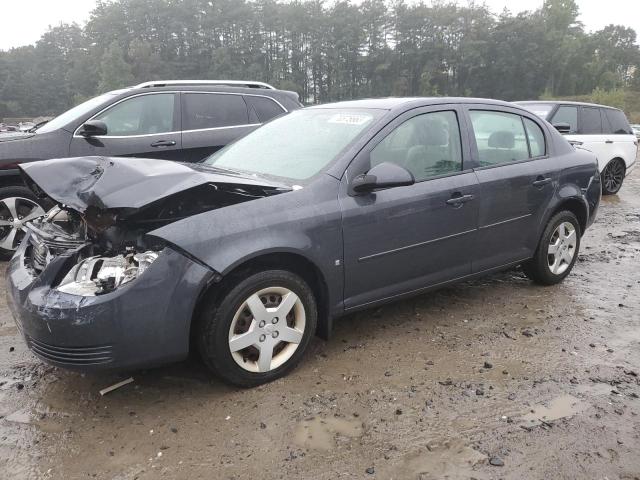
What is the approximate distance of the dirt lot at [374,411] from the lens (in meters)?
2.41

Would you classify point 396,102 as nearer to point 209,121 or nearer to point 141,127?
point 209,121

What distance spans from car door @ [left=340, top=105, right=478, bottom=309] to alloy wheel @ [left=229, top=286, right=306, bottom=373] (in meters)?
0.42

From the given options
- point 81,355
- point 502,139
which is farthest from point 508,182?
point 81,355

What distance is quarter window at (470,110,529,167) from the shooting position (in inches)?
160

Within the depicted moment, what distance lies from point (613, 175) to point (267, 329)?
32.9 ft

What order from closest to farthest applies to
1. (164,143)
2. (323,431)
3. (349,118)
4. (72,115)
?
(323,431) < (349,118) < (72,115) < (164,143)

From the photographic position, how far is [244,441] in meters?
2.58

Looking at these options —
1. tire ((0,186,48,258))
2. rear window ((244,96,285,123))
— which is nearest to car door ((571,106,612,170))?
rear window ((244,96,285,123))

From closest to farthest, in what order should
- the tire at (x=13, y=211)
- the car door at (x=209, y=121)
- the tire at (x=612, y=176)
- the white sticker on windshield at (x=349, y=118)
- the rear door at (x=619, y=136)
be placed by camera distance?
the white sticker on windshield at (x=349, y=118) → the tire at (x=13, y=211) → the car door at (x=209, y=121) → the rear door at (x=619, y=136) → the tire at (x=612, y=176)

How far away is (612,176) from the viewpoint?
1060 cm

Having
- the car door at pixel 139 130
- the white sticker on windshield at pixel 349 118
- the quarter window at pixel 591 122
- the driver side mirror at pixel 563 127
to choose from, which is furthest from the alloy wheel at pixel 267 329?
the quarter window at pixel 591 122

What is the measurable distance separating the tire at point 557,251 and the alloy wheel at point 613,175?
664 centimetres

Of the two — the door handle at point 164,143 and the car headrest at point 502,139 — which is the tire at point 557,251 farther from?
the door handle at point 164,143

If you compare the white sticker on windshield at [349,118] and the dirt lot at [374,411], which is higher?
the white sticker on windshield at [349,118]
